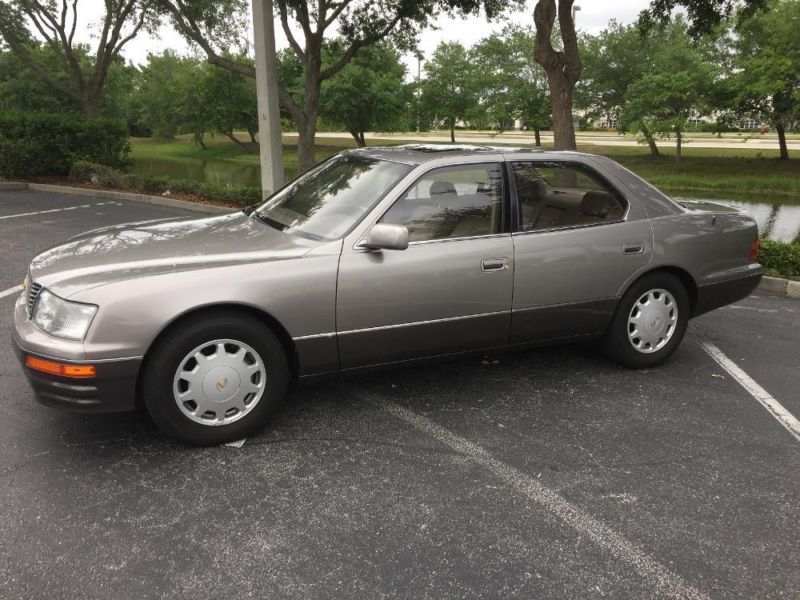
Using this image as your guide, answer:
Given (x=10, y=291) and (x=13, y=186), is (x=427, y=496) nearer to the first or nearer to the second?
(x=10, y=291)

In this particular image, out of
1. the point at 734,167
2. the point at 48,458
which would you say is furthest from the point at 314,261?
the point at 734,167

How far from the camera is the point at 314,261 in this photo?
3.52 meters

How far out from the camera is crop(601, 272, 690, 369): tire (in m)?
4.53

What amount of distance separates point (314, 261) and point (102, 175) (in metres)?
12.7

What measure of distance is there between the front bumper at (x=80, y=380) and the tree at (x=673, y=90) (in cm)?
2783

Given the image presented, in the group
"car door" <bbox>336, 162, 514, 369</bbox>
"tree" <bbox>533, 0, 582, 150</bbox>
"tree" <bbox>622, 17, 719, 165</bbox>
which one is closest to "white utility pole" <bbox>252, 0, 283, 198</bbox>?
"tree" <bbox>533, 0, 582, 150</bbox>

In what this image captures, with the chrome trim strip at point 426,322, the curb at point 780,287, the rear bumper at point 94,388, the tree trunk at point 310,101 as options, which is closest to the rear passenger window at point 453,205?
the chrome trim strip at point 426,322

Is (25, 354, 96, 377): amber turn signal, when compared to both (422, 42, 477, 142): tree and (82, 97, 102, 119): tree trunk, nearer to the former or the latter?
(82, 97, 102, 119): tree trunk

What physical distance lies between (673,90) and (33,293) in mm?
28199

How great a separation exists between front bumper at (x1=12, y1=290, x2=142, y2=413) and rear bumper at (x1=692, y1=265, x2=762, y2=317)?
3826 millimetres

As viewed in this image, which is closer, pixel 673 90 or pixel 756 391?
pixel 756 391

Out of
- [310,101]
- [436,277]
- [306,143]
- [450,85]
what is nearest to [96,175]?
[306,143]

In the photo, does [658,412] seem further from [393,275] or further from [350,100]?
[350,100]

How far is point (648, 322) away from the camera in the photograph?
4.60m
